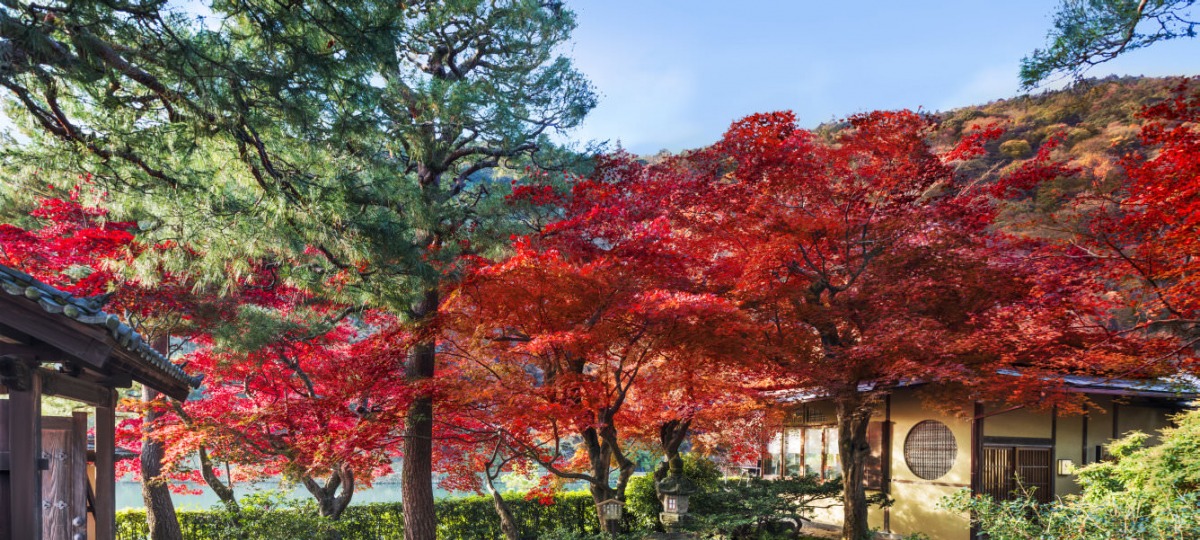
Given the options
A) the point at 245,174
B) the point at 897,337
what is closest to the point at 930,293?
the point at 897,337

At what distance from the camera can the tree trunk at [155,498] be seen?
1066 cm

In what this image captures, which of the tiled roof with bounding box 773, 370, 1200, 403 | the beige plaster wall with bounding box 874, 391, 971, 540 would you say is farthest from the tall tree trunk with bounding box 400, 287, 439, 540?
the beige plaster wall with bounding box 874, 391, 971, 540

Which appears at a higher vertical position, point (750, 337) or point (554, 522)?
point (750, 337)

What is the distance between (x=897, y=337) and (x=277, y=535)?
793 centimetres

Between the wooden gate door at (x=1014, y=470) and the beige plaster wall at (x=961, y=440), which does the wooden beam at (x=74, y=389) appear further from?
the wooden gate door at (x=1014, y=470)

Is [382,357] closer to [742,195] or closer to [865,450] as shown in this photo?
[742,195]

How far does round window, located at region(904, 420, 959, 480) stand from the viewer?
11195 millimetres

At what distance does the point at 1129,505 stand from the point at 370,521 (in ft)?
33.0

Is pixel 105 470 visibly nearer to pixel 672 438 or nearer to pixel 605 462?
pixel 605 462

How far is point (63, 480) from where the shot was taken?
4023mm

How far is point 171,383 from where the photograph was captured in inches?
198

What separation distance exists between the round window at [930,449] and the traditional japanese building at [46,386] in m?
10.6

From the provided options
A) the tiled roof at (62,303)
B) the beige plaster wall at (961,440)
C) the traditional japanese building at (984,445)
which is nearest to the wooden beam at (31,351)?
the tiled roof at (62,303)

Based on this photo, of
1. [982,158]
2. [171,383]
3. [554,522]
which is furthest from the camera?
[982,158]
